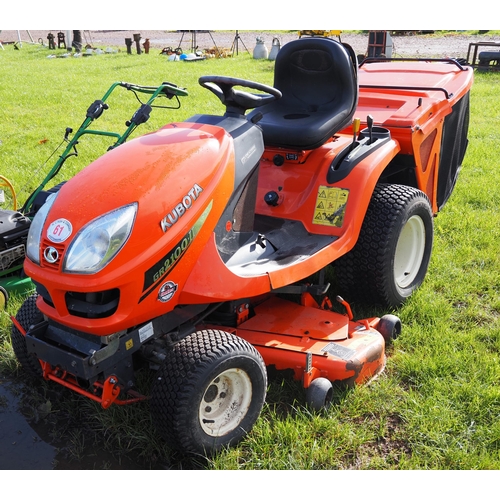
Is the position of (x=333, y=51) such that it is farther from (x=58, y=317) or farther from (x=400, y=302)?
(x=58, y=317)

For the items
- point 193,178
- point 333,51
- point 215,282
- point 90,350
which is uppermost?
point 333,51

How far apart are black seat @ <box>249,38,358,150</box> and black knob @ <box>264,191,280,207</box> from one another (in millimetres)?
267

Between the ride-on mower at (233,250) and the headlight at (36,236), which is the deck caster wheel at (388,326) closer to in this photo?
the ride-on mower at (233,250)

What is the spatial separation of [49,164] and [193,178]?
170 inches

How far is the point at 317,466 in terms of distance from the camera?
233cm

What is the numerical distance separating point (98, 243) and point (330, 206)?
1.41 meters

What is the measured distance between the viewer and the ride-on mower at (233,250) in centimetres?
217

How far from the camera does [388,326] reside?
3037 mm

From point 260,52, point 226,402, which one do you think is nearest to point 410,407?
point 226,402

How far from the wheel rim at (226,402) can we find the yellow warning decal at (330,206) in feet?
3.45

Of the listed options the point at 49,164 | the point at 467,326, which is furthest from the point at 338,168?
the point at 49,164

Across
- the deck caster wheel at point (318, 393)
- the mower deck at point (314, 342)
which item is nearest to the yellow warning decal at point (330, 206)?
the mower deck at point (314, 342)

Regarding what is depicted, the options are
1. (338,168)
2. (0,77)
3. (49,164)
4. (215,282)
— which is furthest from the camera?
(0,77)

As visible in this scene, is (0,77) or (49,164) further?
(0,77)
